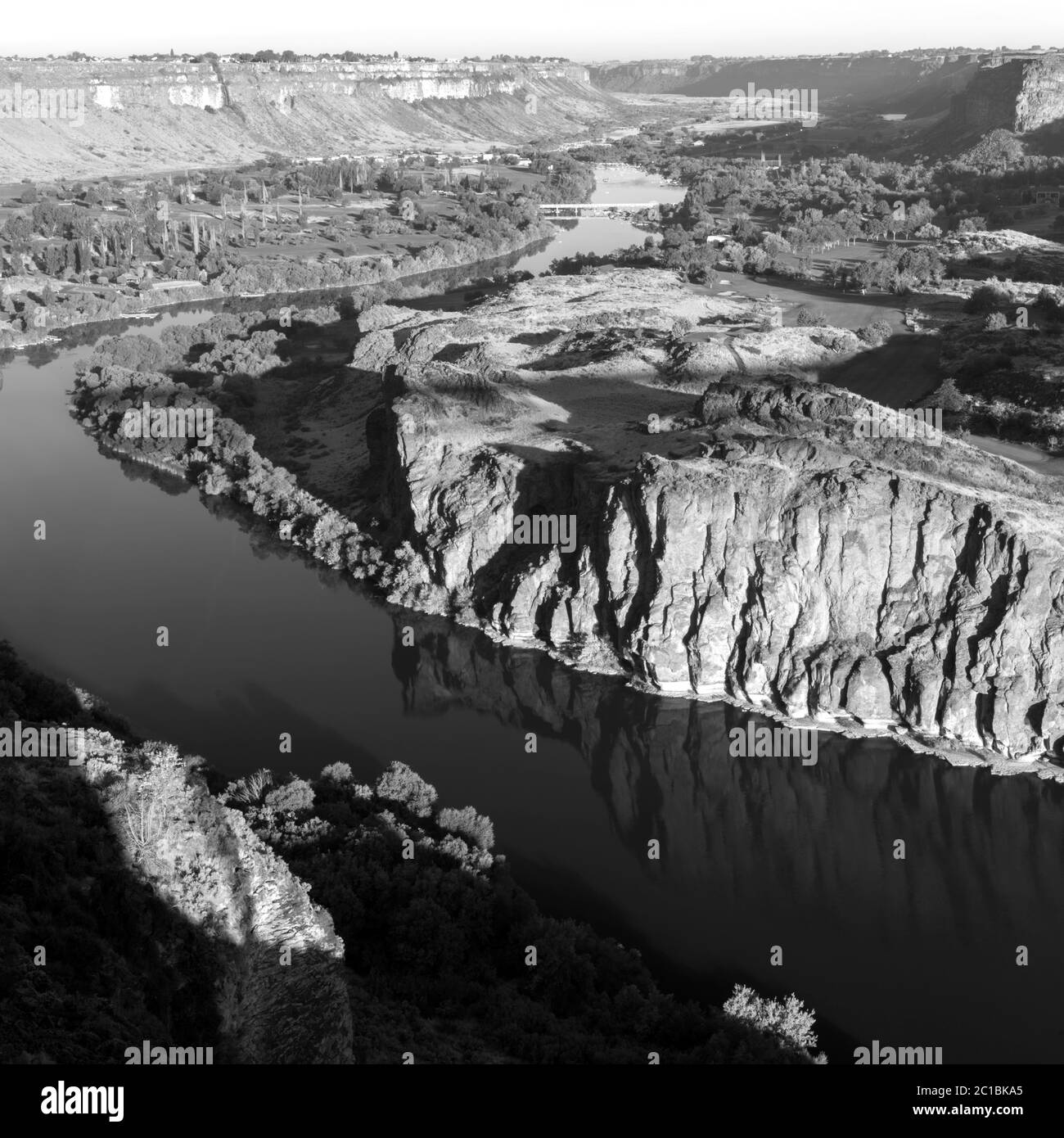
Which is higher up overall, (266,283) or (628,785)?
(266,283)

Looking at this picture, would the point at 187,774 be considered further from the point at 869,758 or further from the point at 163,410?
the point at 163,410

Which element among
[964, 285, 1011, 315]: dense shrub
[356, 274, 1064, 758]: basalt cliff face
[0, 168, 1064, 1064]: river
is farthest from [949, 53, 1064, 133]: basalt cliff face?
[0, 168, 1064, 1064]: river

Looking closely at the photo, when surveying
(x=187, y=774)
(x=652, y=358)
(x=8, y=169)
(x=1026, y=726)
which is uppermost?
(x=8, y=169)

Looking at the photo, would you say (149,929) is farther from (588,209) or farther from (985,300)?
(588,209)

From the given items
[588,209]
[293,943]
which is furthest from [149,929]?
[588,209]

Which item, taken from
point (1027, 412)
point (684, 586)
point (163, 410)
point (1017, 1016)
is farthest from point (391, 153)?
point (1017, 1016)

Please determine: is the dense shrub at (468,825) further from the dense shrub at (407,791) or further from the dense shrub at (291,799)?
the dense shrub at (291,799)
